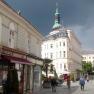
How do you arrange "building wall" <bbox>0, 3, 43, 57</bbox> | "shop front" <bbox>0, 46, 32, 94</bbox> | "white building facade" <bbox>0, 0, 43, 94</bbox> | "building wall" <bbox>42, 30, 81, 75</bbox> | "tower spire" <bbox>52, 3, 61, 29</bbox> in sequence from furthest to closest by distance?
"tower spire" <bbox>52, 3, 61, 29</bbox>, "building wall" <bbox>42, 30, 81, 75</bbox>, "building wall" <bbox>0, 3, 43, 57</bbox>, "white building facade" <bbox>0, 0, 43, 94</bbox>, "shop front" <bbox>0, 46, 32, 94</bbox>

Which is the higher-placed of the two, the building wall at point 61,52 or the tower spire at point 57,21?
the tower spire at point 57,21

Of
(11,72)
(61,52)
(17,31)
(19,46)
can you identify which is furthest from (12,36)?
(61,52)

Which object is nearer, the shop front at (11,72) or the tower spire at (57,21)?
the shop front at (11,72)

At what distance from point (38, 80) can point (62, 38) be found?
6213 cm

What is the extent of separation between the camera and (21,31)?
104 ft

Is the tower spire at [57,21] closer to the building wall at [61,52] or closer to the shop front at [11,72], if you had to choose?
the building wall at [61,52]

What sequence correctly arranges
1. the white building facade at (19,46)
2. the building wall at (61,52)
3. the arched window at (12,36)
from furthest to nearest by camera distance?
the building wall at (61,52)
the arched window at (12,36)
the white building facade at (19,46)

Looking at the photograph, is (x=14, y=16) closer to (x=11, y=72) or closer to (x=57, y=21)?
(x=11, y=72)

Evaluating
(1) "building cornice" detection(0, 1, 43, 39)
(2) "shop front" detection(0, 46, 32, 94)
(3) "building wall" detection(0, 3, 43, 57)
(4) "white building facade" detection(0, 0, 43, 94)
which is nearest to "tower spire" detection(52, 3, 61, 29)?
(4) "white building facade" detection(0, 0, 43, 94)

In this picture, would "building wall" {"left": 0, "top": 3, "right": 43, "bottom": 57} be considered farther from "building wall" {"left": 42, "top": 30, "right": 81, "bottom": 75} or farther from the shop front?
"building wall" {"left": 42, "top": 30, "right": 81, "bottom": 75}

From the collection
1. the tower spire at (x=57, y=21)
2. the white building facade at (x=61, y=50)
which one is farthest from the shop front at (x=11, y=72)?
the tower spire at (x=57, y=21)

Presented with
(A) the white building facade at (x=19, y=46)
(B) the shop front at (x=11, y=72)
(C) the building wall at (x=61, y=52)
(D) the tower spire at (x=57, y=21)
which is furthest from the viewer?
(D) the tower spire at (x=57, y=21)

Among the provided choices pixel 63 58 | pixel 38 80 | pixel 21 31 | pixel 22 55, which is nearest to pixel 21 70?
pixel 22 55

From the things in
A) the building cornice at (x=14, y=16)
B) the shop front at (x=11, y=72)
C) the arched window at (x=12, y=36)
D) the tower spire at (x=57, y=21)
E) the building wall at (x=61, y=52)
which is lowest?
the shop front at (x=11, y=72)
